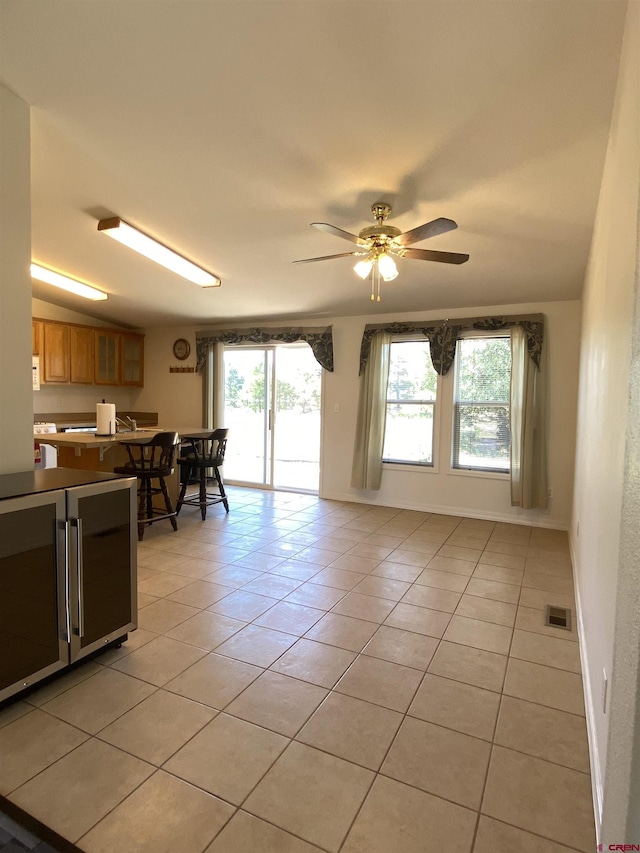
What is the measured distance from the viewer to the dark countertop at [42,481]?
1.84 meters

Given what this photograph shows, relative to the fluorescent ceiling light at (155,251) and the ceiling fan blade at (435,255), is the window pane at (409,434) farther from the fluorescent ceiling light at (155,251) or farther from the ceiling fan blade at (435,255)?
the ceiling fan blade at (435,255)

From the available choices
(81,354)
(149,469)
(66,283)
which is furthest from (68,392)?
(149,469)

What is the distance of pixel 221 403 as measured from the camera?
21.2 feet

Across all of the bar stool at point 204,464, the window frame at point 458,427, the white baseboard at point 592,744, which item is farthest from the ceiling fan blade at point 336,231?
the bar stool at point 204,464

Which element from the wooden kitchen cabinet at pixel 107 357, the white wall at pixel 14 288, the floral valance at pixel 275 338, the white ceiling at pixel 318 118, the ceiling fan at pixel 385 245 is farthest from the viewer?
the wooden kitchen cabinet at pixel 107 357

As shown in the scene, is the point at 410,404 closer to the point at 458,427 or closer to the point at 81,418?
→ the point at 458,427

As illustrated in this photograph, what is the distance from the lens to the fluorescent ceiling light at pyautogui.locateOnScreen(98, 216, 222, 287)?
352 centimetres

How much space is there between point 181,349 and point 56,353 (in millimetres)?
1604

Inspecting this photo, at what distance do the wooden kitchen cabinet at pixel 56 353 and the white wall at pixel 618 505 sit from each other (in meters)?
6.00

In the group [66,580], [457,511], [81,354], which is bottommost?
[457,511]

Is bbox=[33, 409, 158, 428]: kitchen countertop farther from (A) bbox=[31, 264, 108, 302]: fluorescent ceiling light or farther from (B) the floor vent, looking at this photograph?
(B) the floor vent

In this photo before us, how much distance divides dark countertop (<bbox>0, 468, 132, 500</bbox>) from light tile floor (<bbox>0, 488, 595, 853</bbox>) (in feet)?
2.92

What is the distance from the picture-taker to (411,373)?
5309 millimetres

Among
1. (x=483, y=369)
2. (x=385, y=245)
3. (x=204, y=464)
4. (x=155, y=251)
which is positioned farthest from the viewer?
(x=483, y=369)
